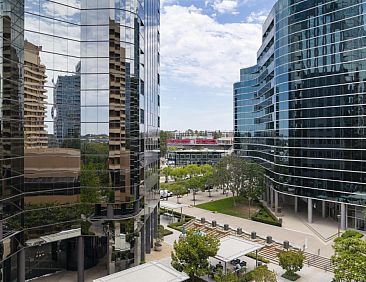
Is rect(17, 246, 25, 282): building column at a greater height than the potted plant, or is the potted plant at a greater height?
rect(17, 246, 25, 282): building column

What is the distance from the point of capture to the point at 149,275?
2394 cm

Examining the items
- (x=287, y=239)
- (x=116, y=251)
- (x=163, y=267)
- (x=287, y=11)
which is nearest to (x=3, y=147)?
(x=116, y=251)

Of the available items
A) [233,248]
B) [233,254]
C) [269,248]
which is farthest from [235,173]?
[233,254]

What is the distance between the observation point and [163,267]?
82.8ft

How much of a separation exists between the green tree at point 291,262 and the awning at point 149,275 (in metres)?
9.57

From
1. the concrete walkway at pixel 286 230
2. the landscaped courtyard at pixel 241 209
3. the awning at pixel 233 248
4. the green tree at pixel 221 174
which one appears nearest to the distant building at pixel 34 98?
the awning at pixel 233 248

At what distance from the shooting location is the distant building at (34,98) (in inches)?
948

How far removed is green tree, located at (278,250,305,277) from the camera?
29161mm

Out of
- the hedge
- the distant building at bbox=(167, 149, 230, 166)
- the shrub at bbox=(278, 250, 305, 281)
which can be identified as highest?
the distant building at bbox=(167, 149, 230, 166)

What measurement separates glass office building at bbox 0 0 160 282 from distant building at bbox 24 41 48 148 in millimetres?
70

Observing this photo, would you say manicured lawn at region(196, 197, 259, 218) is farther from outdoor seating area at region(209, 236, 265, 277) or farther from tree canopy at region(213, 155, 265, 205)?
outdoor seating area at region(209, 236, 265, 277)

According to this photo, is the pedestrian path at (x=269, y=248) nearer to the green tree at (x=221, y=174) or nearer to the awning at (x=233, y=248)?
the awning at (x=233, y=248)

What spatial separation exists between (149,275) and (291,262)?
12603 millimetres

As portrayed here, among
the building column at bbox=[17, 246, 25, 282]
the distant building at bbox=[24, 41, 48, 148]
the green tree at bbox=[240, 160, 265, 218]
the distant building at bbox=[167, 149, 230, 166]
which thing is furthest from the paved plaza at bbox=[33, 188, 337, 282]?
the distant building at bbox=[167, 149, 230, 166]
